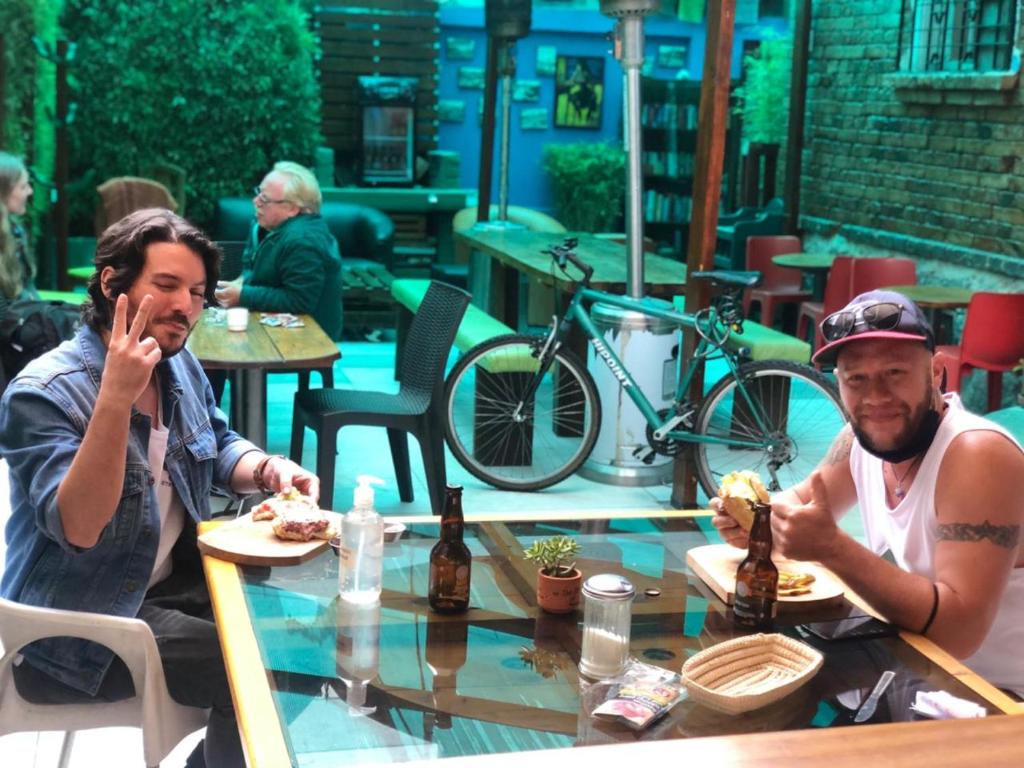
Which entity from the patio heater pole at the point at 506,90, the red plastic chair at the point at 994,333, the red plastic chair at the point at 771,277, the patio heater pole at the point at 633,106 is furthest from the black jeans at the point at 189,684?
the red plastic chair at the point at 771,277

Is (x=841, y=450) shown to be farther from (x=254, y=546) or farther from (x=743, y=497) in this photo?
(x=254, y=546)

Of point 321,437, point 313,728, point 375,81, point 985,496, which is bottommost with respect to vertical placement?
point 321,437

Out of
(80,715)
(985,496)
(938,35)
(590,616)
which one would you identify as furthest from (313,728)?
(938,35)

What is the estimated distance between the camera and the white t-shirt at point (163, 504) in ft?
8.93

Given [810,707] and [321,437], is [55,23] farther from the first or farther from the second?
[810,707]

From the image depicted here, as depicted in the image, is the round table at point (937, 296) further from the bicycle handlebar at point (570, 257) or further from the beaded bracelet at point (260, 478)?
the beaded bracelet at point (260, 478)

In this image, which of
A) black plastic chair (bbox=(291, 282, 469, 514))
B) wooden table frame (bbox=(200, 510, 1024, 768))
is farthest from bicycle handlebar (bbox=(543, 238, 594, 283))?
wooden table frame (bbox=(200, 510, 1024, 768))

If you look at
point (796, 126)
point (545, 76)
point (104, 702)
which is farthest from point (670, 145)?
point (104, 702)

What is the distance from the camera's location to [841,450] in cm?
274

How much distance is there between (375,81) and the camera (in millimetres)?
12906

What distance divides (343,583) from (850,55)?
29.2 ft

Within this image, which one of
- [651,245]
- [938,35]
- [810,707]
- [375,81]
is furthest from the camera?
[375,81]

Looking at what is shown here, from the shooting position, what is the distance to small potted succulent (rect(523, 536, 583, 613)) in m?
2.29

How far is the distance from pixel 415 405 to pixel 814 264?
444 centimetres
